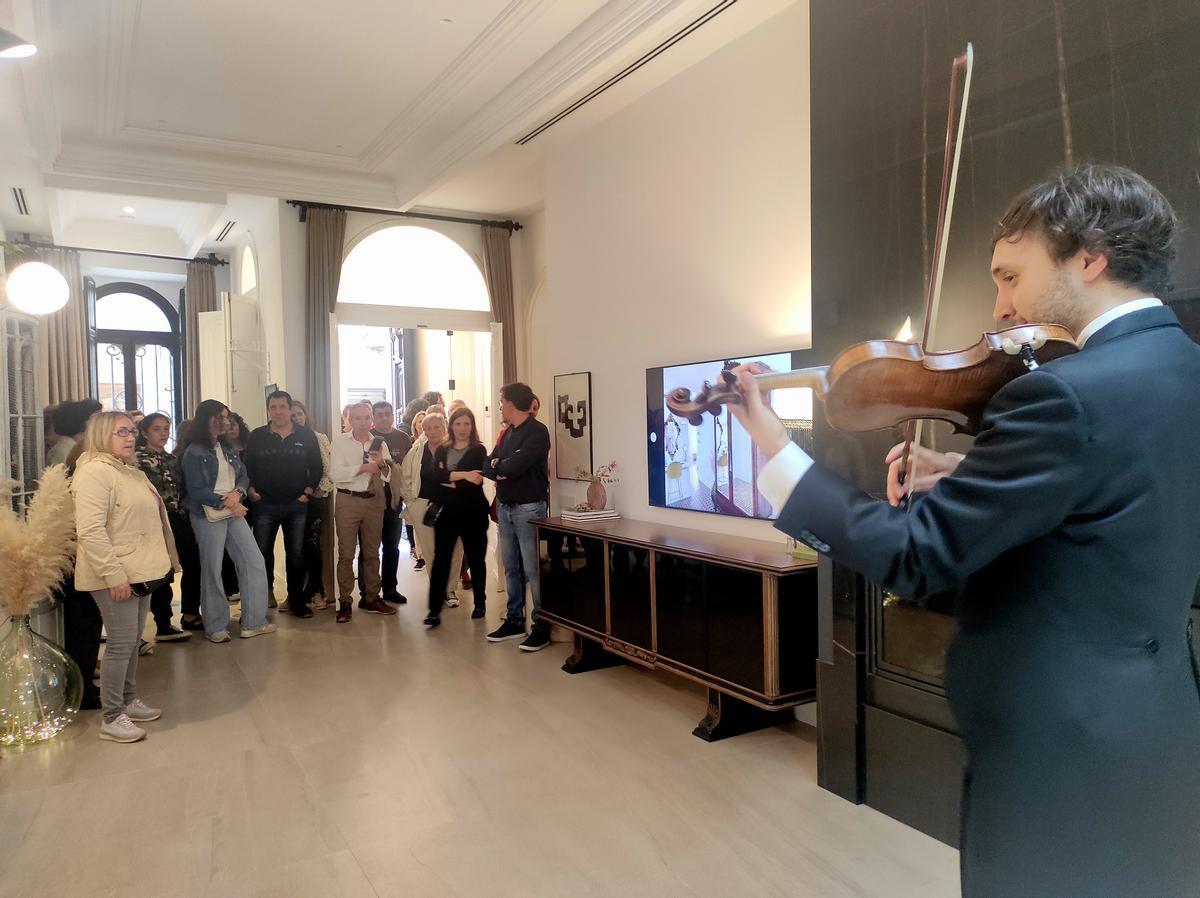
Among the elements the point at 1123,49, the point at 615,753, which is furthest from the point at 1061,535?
the point at 615,753

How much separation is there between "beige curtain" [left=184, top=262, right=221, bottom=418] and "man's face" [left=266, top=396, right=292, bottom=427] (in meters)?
4.77

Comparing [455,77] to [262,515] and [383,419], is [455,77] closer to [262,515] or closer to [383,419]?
[383,419]

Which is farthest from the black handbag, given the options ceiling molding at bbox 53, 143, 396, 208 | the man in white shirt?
ceiling molding at bbox 53, 143, 396, 208

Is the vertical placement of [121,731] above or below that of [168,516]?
below

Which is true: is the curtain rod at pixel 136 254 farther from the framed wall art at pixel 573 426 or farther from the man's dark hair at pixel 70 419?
the framed wall art at pixel 573 426

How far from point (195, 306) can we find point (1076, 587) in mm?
10558

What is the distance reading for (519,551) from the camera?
5.32m

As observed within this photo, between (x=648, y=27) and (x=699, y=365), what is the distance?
1.66m

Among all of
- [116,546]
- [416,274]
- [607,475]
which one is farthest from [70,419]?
[416,274]

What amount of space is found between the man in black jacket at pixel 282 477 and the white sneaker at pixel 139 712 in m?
1.92

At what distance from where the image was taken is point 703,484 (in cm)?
429

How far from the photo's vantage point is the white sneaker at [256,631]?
5.40 meters

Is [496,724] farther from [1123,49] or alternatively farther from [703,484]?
[1123,49]

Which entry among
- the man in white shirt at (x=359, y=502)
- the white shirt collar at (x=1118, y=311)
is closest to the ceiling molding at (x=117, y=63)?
the man in white shirt at (x=359, y=502)
